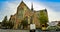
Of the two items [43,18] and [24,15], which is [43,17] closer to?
[43,18]

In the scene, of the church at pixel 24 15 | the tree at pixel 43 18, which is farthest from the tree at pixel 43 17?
the church at pixel 24 15

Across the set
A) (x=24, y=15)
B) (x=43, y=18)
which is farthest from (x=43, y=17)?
(x=24, y=15)

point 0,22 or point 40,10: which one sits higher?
point 40,10

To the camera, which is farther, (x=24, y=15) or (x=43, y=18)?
(x=24, y=15)

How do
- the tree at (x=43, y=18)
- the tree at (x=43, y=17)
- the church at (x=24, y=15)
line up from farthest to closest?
1. the church at (x=24, y=15)
2. the tree at (x=43, y=17)
3. the tree at (x=43, y=18)

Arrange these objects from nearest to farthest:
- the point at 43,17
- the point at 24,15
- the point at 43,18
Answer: the point at 43,18 → the point at 43,17 → the point at 24,15

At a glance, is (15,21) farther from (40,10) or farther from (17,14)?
(40,10)

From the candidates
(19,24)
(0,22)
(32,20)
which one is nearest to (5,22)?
(0,22)

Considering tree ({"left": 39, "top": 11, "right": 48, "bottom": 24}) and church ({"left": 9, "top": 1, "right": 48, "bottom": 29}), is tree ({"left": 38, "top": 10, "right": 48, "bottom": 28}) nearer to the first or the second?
tree ({"left": 39, "top": 11, "right": 48, "bottom": 24})

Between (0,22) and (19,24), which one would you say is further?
(19,24)

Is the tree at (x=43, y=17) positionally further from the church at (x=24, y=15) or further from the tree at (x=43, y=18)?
the church at (x=24, y=15)

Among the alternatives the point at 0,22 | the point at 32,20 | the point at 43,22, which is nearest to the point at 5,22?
the point at 0,22

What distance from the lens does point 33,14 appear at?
24781 mm

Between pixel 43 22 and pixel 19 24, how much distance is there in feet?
14.1
